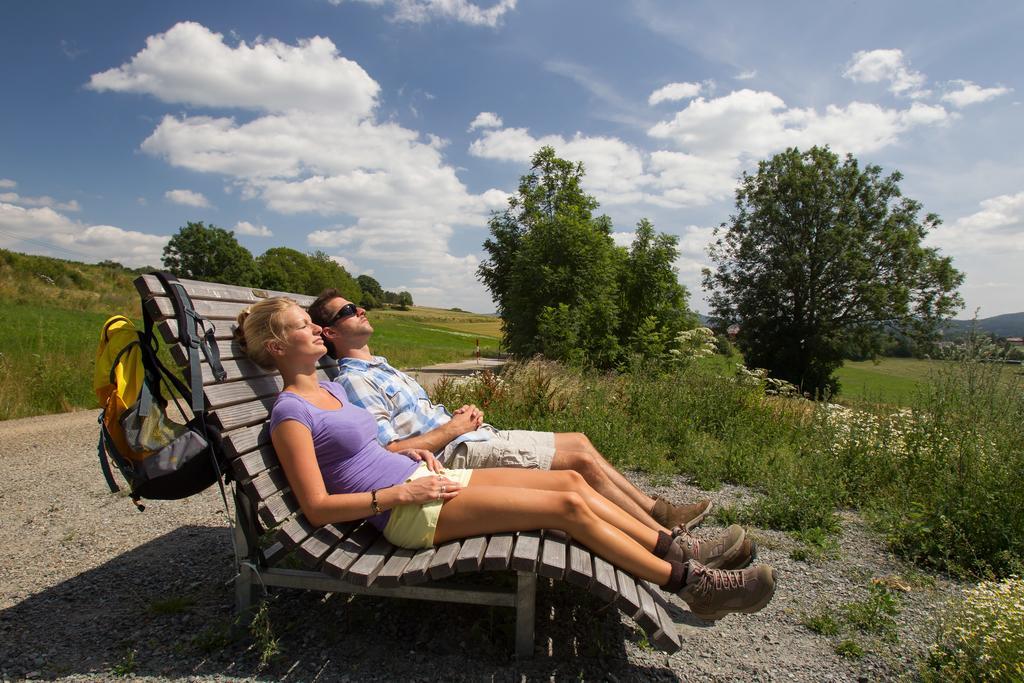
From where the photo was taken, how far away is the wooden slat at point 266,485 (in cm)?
278

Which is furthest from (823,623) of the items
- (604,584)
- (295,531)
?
(295,531)

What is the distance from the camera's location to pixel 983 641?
8.40 ft

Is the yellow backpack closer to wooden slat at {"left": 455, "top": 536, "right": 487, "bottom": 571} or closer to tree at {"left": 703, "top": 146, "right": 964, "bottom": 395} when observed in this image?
wooden slat at {"left": 455, "top": 536, "right": 487, "bottom": 571}

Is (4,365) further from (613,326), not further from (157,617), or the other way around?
(613,326)

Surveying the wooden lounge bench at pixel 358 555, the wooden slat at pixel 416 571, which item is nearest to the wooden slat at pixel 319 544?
the wooden lounge bench at pixel 358 555

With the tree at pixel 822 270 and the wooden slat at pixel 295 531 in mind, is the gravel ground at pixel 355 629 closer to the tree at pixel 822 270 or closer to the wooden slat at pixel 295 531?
the wooden slat at pixel 295 531

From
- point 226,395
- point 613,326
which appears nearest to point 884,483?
point 226,395

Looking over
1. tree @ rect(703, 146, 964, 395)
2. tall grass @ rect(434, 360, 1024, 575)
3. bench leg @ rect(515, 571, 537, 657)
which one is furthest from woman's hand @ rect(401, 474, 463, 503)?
tree @ rect(703, 146, 964, 395)

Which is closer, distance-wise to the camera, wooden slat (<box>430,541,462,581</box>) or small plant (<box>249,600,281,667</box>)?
wooden slat (<box>430,541,462,581</box>)

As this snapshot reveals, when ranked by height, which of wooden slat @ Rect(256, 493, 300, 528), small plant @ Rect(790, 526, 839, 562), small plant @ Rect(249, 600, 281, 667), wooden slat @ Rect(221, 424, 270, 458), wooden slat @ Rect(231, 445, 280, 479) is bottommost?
small plant @ Rect(249, 600, 281, 667)

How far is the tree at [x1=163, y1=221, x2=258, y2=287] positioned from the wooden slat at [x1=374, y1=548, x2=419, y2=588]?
79.1m

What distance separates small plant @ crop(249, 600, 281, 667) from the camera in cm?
271

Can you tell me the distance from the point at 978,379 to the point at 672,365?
5918 mm

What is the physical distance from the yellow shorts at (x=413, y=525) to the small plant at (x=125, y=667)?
48.0 inches
